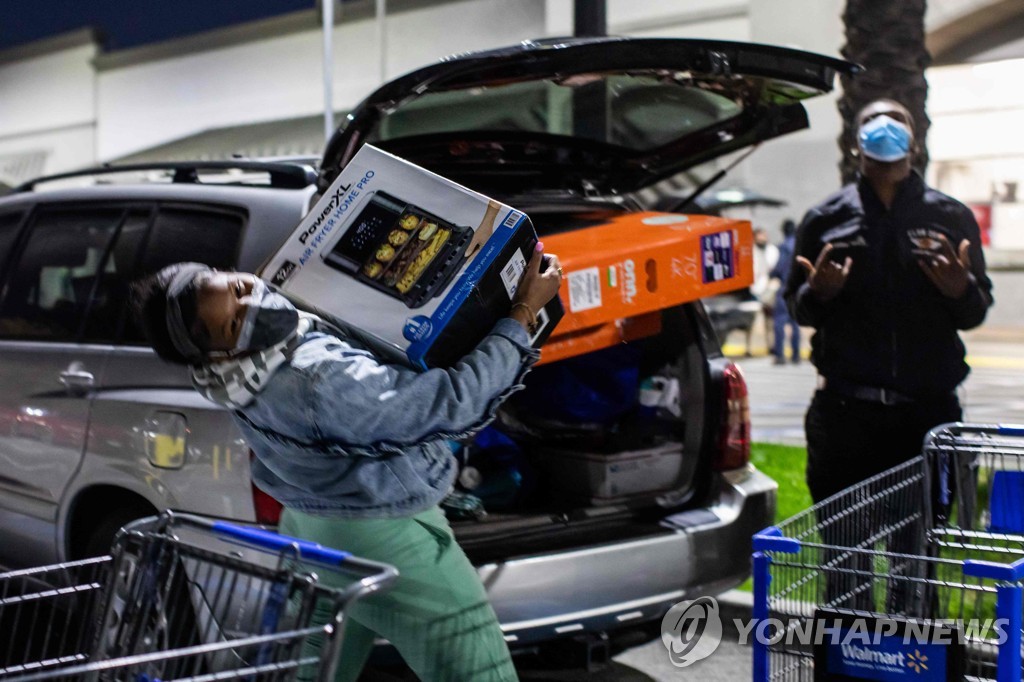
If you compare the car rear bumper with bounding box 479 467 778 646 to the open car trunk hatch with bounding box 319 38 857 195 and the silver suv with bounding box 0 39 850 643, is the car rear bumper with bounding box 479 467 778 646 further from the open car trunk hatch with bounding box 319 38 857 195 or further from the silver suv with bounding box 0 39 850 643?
the open car trunk hatch with bounding box 319 38 857 195

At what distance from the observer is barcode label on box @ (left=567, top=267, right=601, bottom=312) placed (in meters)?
3.98

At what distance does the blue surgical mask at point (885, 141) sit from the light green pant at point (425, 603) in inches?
87.6

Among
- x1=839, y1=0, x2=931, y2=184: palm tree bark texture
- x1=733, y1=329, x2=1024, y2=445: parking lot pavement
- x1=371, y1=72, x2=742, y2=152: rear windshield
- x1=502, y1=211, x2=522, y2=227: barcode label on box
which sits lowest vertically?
x1=733, y1=329, x2=1024, y2=445: parking lot pavement

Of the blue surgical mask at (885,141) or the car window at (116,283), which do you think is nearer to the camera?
the blue surgical mask at (885,141)

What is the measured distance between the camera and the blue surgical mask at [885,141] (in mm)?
4074

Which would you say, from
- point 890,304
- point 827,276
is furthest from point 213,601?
point 890,304

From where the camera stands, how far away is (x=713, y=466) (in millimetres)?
4414

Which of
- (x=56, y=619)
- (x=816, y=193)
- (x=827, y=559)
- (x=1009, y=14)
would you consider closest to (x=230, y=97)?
(x=816, y=193)

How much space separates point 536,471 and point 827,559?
1.95 meters

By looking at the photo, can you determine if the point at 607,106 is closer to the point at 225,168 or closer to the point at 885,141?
the point at 885,141

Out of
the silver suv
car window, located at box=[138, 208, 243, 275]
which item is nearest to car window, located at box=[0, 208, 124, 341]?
the silver suv

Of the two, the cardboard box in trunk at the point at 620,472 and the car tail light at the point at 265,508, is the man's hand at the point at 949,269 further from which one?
the car tail light at the point at 265,508

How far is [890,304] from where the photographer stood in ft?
13.8

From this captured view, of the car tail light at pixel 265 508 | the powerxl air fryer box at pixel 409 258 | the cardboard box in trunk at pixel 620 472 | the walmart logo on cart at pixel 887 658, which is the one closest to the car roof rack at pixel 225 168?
the car tail light at pixel 265 508
